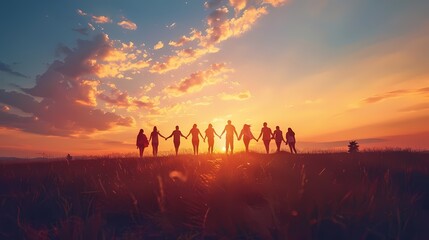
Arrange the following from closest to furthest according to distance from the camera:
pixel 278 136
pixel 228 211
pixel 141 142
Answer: pixel 228 211
pixel 141 142
pixel 278 136

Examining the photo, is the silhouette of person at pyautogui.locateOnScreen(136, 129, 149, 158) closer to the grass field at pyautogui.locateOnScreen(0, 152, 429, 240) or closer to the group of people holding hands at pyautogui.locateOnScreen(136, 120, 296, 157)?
the group of people holding hands at pyautogui.locateOnScreen(136, 120, 296, 157)

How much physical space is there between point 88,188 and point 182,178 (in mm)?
1952

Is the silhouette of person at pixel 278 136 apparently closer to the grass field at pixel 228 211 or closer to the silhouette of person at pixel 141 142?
the silhouette of person at pixel 141 142

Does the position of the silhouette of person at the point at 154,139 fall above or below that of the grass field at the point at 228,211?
above

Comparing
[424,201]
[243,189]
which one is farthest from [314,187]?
[424,201]

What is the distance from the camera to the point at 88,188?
270 inches

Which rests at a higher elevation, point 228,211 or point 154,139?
point 154,139

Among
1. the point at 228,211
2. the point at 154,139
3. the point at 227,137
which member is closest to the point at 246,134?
the point at 227,137

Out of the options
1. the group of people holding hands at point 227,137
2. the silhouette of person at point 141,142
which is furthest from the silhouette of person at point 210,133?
the silhouette of person at point 141,142

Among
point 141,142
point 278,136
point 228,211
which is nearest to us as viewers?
point 228,211

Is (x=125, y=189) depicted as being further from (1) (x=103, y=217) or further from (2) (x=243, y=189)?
(2) (x=243, y=189)

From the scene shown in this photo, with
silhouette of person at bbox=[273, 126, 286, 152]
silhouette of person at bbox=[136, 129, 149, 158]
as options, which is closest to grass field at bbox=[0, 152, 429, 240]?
silhouette of person at bbox=[136, 129, 149, 158]

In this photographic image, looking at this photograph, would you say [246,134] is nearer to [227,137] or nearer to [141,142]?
[227,137]

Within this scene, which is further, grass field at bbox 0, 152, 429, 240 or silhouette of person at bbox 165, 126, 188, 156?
silhouette of person at bbox 165, 126, 188, 156
